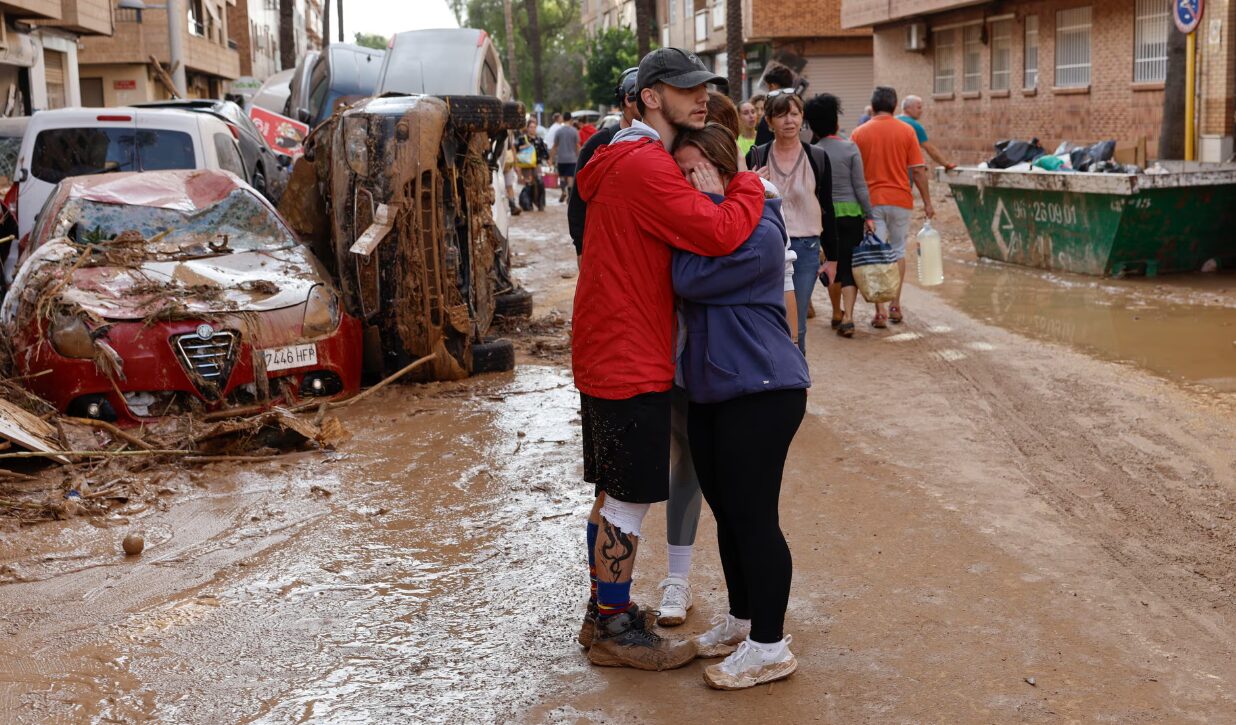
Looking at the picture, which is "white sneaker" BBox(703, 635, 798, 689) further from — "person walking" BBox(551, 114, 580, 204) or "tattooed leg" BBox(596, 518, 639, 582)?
"person walking" BBox(551, 114, 580, 204)

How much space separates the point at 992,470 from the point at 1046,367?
9.04ft

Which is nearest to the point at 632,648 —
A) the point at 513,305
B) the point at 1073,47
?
the point at 513,305

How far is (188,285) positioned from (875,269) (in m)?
4.97

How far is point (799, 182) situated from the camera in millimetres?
7996

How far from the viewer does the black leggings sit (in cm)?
389

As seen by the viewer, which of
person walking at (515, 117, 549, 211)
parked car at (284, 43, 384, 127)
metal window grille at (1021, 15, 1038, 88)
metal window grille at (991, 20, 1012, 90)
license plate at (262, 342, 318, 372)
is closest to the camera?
license plate at (262, 342, 318, 372)

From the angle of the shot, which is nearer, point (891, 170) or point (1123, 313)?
point (891, 170)

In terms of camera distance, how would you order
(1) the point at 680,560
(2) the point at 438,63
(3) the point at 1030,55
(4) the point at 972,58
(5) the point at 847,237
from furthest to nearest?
(4) the point at 972,58
(3) the point at 1030,55
(2) the point at 438,63
(5) the point at 847,237
(1) the point at 680,560

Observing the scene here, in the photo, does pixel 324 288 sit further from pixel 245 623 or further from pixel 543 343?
pixel 245 623

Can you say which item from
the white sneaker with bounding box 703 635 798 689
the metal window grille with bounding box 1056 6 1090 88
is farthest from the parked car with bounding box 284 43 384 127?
the white sneaker with bounding box 703 635 798 689

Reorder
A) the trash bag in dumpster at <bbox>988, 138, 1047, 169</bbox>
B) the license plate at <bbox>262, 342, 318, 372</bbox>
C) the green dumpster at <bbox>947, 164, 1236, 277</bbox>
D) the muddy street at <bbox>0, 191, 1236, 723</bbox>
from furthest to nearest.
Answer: the trash bag in dumpster at <bbox>988, 138, 1047, 169</bbox> < the green dumpster at <bbox>947, 164, 1236, 277</bbox> < the license plate at <bbox>262, 342, 318, 372</bbox> < the muddy street at <bbox>0, 191, 1236, 723</bbox>

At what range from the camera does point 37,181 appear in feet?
37.0

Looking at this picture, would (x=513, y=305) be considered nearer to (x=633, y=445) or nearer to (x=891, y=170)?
(x=891, y=170)

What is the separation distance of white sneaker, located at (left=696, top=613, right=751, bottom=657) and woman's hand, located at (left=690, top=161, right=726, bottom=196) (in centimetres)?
142
